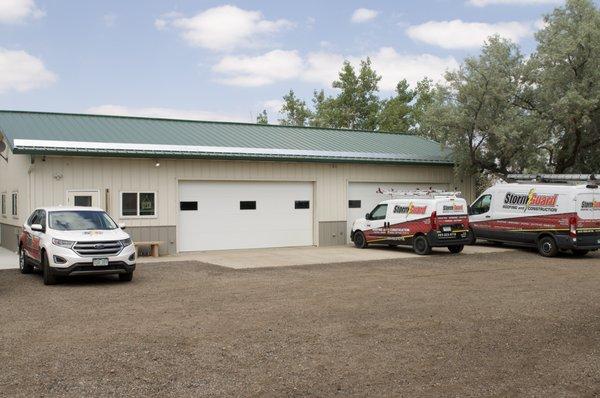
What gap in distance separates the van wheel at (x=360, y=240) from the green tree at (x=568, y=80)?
791cm

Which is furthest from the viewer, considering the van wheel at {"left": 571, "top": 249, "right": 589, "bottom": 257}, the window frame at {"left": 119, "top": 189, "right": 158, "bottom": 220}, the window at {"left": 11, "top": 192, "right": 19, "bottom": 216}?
the window at {"left": 11, "top": 192, "right": 19, "bottom": 216}

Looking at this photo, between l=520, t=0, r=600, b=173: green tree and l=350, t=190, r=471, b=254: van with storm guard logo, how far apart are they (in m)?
6.52

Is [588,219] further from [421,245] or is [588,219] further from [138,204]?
[138,204]

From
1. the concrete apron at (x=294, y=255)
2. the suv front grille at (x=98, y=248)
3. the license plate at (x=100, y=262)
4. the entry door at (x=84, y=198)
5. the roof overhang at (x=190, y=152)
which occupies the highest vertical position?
the roof overhang at (x=190, y=152)

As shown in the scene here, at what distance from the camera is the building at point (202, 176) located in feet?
61.8

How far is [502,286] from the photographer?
42.0ft

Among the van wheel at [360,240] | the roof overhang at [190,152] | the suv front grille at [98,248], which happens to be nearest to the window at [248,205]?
the roof overhang at [190,152]

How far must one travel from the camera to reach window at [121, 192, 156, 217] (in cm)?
1936

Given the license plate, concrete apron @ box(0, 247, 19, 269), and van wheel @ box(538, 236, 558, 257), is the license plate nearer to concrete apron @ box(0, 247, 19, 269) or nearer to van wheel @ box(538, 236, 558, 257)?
concrete apron @ box(0, 247, 19, 269)

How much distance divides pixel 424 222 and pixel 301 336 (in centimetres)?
1194

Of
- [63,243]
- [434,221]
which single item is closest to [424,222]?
[434,221]

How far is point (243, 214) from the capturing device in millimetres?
21688

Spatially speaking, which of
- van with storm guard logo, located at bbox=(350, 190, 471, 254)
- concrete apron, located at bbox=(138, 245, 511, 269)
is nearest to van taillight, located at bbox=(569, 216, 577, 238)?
concrete apron, located at bbox=(138, 245, 511, 269)

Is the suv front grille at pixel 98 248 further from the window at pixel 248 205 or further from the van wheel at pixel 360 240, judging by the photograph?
the van wheel at pixel 360 240
